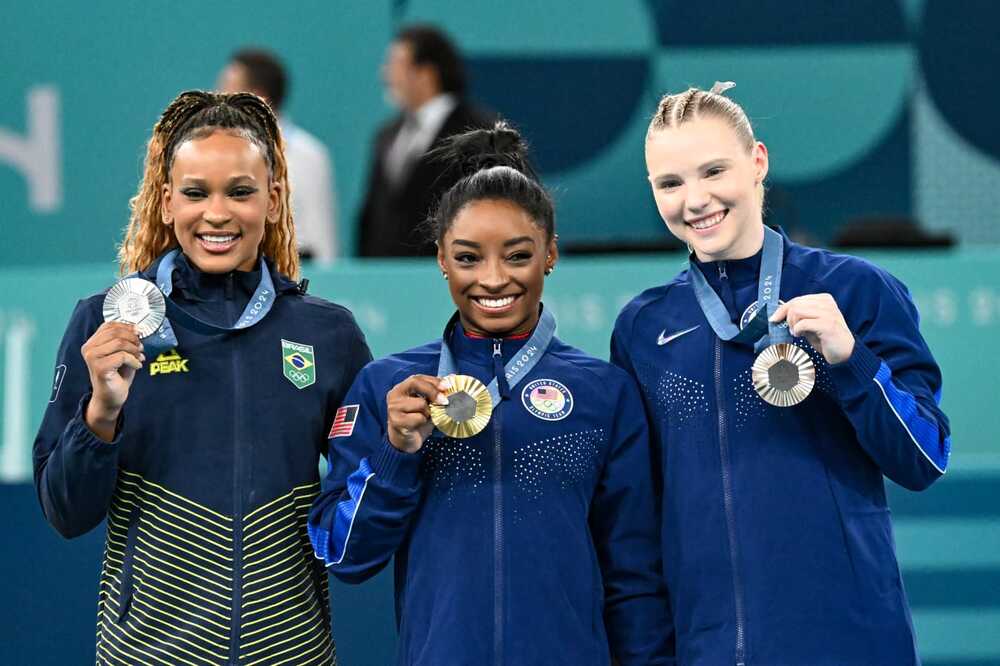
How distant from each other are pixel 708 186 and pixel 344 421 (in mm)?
875

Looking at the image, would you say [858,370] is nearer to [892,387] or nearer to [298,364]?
[892,387]

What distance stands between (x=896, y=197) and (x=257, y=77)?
4.51 m

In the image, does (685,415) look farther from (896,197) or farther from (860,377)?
(896,197)

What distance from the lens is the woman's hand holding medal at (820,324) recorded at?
2.82 meters

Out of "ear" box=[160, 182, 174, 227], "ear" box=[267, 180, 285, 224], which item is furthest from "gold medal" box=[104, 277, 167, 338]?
"ear" box=[267, 180, 285, 224]

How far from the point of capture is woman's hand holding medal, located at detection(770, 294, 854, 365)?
9.24ft

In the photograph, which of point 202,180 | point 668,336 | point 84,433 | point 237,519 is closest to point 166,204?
point 202,180

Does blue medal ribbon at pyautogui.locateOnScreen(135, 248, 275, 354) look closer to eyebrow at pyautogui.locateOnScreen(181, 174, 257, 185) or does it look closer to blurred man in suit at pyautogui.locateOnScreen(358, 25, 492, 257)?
eyebrow at pyautogui.locateOnScreen(181, 174, 257, 185)

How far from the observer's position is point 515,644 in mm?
2930

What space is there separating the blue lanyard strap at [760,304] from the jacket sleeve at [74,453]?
1.20m

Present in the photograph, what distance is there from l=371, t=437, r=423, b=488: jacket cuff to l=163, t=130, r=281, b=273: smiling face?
1.80 ft

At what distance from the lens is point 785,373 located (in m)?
2.88

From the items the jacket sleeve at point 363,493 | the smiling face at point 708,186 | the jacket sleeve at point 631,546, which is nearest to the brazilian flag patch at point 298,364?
the jacket sleeve at point 363,493

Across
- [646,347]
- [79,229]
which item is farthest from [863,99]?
[646,347]
